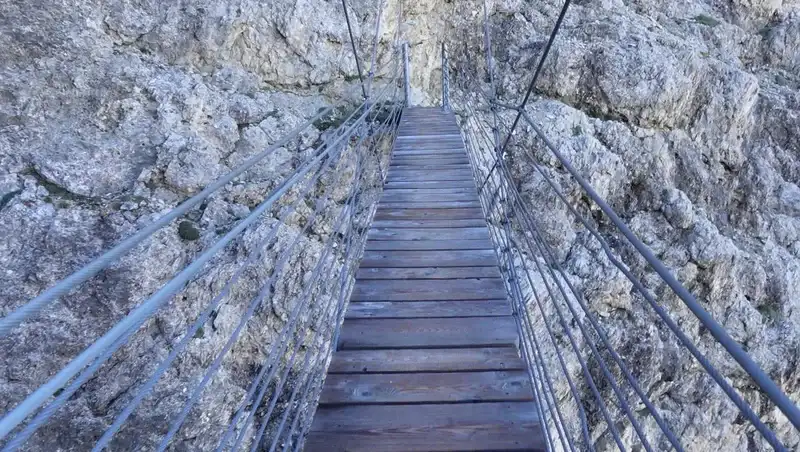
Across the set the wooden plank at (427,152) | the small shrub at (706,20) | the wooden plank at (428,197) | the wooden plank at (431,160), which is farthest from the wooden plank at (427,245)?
the small shrub at (706,20)

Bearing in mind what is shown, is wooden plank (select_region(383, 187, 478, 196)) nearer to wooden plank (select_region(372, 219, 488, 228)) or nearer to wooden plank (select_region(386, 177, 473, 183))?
wooden plank (select_region(386, 177, 473, 183))

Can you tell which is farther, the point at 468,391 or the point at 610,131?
the point at 610,131

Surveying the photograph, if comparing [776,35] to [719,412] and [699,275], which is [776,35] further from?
[719,412]

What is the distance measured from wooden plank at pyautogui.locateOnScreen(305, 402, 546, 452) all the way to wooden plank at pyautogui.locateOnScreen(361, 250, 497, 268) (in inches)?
44.4

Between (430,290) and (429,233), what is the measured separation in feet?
2.49

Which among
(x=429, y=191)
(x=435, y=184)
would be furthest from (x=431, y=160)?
(x=429, y=191)

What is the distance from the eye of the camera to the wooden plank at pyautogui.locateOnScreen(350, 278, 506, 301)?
231cm

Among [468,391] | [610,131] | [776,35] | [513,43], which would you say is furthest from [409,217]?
[776,35]

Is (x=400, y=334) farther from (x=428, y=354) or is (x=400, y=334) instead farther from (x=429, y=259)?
(x=429, y=259)

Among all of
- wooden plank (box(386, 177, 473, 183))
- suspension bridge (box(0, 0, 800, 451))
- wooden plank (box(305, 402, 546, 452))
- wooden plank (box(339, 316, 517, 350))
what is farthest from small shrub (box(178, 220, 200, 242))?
wooden plank (box(305, 402, 546, 452))

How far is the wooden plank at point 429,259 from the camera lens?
2.65 meters

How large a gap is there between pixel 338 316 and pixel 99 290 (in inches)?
147

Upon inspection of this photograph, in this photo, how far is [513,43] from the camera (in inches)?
331

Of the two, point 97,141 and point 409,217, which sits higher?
point 97,141
